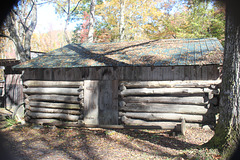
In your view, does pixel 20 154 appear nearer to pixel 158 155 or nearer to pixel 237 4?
pixel 158 155

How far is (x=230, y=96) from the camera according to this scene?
16.2 ft

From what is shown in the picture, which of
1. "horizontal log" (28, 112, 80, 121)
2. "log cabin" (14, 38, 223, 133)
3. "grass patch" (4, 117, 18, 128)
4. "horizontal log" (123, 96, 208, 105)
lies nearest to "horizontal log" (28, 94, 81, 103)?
"log cabin" (14, 38, 223, 133)

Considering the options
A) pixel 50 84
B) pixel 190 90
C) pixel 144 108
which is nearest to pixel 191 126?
pixel 190 90

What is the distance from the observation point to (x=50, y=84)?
10.9m

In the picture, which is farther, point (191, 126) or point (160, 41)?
point (160, 41)

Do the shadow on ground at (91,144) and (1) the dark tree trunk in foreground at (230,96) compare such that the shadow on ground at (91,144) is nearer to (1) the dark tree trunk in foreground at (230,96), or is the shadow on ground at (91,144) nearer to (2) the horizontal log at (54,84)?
(1) the dark tree trunk in foreground at (230,96)

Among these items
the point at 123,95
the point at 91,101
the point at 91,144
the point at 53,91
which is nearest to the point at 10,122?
the point at 53,91

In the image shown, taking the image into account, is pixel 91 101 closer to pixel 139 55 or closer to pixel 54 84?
pixel 54 84

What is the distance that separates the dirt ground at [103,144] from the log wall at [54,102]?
951 millimetres

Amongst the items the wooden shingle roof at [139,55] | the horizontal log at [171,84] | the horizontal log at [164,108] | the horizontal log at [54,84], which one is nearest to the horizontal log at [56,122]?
the horizontal log at [54,84]

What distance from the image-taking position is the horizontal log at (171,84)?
28.5ft

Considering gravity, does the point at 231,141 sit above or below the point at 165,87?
below

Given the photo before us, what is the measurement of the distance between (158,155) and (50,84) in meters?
7.31

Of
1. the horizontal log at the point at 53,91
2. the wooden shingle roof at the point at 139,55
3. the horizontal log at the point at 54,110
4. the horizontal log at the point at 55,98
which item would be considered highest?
the wooden shingle roof at the point at 139,55
